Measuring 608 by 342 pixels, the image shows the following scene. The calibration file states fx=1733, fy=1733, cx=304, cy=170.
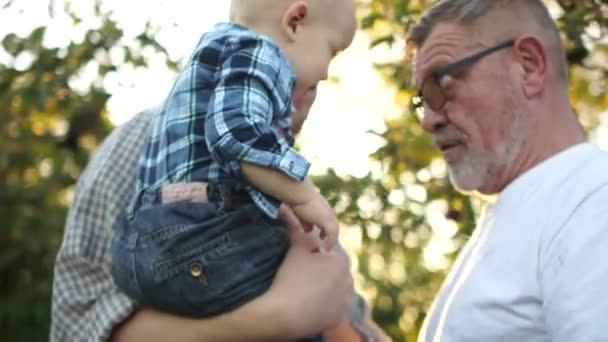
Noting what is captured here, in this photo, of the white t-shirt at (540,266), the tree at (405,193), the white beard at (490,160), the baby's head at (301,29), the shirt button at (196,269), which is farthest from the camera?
the tree at (405,193)

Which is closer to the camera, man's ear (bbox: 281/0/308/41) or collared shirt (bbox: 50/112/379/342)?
man's ear (bbox: 281/0/308/41)

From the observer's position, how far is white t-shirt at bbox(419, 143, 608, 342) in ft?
11.9

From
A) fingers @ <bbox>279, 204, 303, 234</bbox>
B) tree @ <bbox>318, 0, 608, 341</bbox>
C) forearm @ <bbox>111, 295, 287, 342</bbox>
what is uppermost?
fingers @ <bbox>279, 204, 303, 234</bbox>

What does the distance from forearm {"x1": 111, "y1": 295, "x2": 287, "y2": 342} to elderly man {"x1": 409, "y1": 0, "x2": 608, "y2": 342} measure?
56 centimetres

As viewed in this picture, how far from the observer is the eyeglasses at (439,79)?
4.27 metres

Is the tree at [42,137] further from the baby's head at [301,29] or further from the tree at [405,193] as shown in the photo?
the baby's head at [301,29]

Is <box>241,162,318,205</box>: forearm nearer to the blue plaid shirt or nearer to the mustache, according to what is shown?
the blue plaid shirt

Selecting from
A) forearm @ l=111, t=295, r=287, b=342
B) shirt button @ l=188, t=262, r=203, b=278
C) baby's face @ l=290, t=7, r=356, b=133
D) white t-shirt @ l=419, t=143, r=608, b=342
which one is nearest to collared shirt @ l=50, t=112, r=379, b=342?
forearm @ l=111, t=295, r=287, b=342

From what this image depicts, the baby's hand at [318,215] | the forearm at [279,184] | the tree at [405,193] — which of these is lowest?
the tree at [405,193]

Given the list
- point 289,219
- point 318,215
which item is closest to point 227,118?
point 318,215

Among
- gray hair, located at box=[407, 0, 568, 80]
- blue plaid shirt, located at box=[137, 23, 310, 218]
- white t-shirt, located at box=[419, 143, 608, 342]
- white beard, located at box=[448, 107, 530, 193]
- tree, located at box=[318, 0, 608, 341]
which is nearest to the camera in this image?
blue plaid shirt, located at box=[137, 23, 310, 218]

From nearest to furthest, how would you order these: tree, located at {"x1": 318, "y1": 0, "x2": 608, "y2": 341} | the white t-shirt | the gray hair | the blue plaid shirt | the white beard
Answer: the blue plaid shirt → the white t-shirt → the white beard → the gray hair → tree, located at {"x1": 318, "y1": 0, "x2": 608, "y2": 341}

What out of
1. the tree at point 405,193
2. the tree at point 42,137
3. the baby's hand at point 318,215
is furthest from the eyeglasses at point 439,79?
the tree at point 42,137

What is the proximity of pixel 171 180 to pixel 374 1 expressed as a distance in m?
3.82
